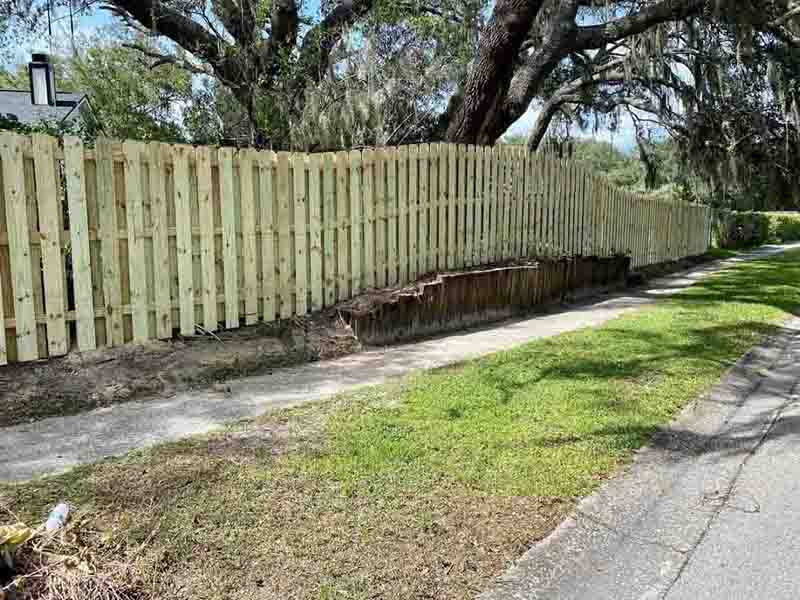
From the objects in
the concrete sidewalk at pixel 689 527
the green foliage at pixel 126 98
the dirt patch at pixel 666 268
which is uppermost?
the green foliage at pixel 126 98

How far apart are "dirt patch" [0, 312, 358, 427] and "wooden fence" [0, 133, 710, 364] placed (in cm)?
14

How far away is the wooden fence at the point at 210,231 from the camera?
17.2 feet

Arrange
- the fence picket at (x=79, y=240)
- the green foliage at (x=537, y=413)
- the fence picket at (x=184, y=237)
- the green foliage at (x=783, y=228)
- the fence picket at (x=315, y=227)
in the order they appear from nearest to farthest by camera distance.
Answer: the green foliage at (x=537, y=413)
the fence picket at (x=79, y=240)
the fence picket at (x=184, y=237)
the fence picket at (x=315, y=227)
the green foliage at (x=783, y=228)

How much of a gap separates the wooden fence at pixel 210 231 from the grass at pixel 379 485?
71.0 inches

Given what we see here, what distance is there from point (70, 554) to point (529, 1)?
8.95 metres

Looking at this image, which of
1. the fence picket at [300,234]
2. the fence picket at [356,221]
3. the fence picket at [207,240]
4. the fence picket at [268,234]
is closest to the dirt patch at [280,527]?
the fence picket at [207,240]

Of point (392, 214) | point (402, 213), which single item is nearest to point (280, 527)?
point (392, 214)

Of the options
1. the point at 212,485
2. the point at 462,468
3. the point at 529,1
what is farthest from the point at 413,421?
the point at 529,1

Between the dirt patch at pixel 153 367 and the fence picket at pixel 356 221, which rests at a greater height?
the fence picket at pixel 356 221

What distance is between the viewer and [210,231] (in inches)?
244

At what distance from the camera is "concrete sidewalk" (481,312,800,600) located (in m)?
3.01

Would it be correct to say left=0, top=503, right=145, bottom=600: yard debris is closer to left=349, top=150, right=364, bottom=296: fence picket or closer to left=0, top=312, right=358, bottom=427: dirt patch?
left=0, top=312, right=358, bottom=427: dirt patch

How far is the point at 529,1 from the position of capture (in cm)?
952

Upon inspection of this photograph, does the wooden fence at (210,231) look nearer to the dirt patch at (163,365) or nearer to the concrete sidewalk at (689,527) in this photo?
the dirt patch at (163,365)
